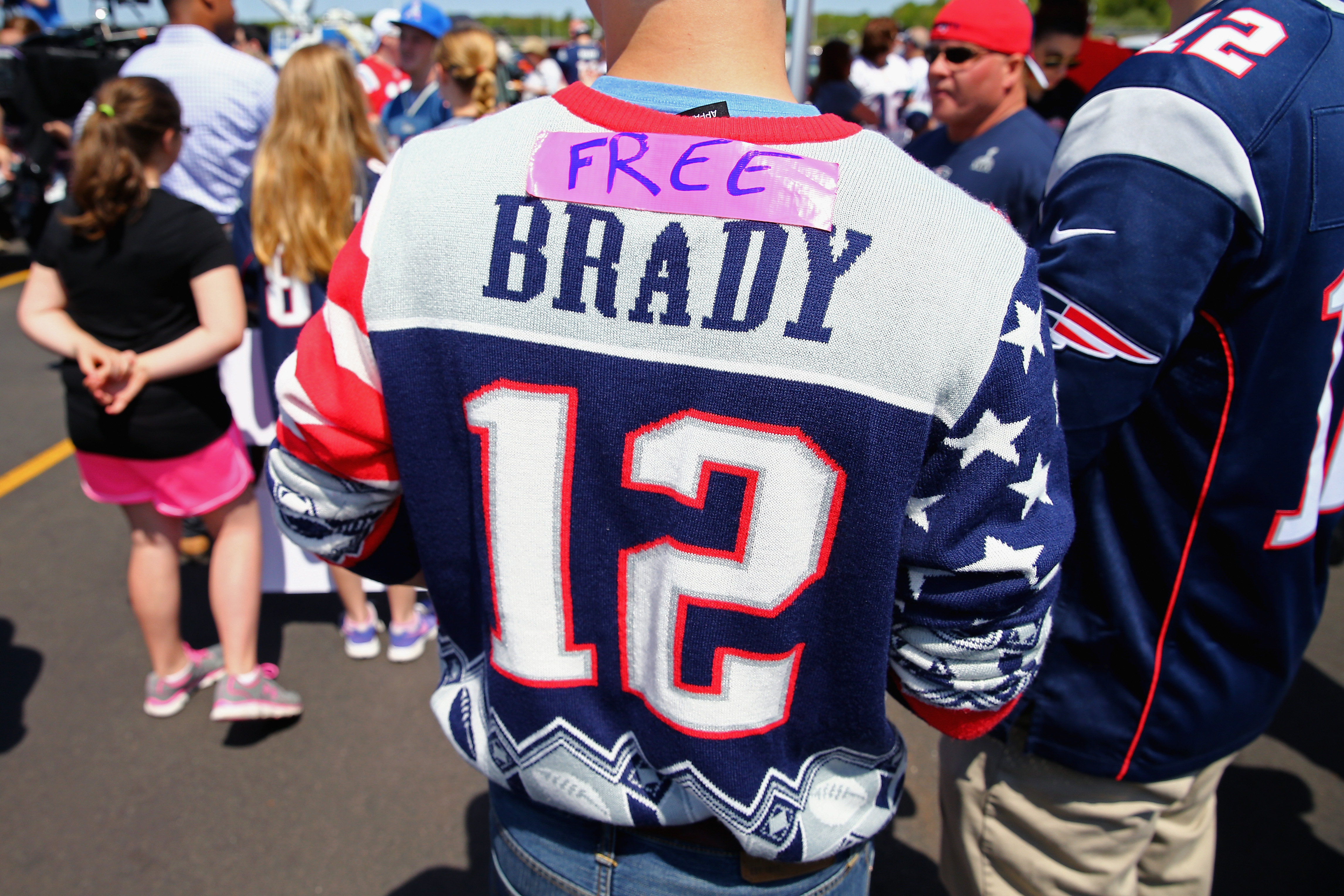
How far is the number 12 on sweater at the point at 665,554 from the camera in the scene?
82 cm

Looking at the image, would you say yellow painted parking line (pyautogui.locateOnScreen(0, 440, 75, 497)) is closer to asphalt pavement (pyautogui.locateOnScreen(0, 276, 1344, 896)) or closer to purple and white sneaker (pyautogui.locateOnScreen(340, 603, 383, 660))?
asphalt pavement (pyautogui.locateOnScreen(0, 276, 1344, 896))

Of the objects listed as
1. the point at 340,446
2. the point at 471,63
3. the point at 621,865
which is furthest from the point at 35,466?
the point at 621,865

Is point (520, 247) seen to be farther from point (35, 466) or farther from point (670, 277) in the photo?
point (35, 466)

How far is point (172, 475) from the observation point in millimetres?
2395

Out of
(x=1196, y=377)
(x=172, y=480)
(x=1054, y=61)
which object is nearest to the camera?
(x=1196, y=377)

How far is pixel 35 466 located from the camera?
168 inches

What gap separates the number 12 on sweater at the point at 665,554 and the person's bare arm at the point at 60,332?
1714 millimetres

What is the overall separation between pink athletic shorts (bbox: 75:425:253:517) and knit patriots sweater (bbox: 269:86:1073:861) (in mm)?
1585

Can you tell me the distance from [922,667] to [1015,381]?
1.19ft

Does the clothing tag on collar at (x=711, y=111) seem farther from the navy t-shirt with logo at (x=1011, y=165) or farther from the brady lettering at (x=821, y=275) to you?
the navy t-shirt with logo at (x=1011, y=165)

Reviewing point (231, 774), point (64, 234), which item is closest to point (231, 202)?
point (64, 234)

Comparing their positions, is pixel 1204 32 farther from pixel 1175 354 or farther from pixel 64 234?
pixel 64 234

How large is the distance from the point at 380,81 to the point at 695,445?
22.8 ft

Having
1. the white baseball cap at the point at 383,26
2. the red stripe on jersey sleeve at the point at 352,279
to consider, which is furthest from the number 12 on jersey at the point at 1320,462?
the white baseball cap at the point at 383,26
